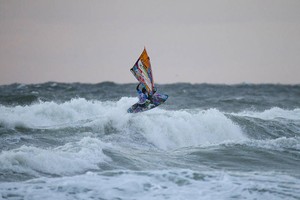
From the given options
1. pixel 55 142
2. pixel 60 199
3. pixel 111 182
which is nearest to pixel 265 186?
pixel 111 182

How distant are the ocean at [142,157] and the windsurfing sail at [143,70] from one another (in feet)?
4.72

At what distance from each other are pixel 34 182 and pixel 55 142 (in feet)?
12.4

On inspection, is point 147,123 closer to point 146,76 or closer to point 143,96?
point 143,96

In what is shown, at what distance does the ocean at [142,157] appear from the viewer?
8695 mm

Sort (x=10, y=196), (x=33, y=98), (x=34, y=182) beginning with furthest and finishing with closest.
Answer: (x=33, y=98) → (x=34, y=182) → (x=10, y=196)

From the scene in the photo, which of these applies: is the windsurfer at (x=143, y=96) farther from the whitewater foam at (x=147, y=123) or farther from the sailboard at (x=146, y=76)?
the whitewater foam at (x=147, y=123)

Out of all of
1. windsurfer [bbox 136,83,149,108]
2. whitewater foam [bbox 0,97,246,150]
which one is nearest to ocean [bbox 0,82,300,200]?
whitewater foam [bbox 0,97,246,150]

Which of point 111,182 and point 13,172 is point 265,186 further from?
point 13,172

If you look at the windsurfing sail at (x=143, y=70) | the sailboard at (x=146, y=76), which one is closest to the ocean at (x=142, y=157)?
the sailboard at (x=146, y=76)

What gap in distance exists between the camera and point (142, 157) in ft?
37.7

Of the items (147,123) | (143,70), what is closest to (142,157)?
(143,70)

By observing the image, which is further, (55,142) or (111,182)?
(55,142)

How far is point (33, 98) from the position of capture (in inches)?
946

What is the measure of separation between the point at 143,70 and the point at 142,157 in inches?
135
